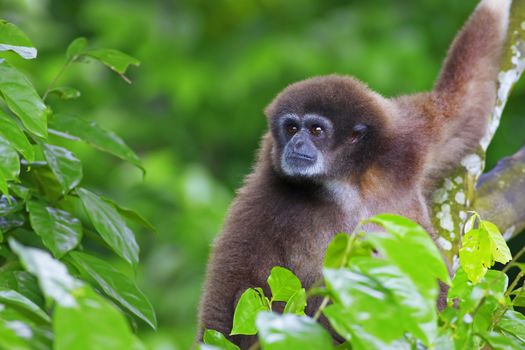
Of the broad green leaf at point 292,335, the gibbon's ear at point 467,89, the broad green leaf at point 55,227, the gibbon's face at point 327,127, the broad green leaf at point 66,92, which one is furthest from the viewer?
the gibbon's ear at point 467,89

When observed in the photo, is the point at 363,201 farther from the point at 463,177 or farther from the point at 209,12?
the point at 209,12

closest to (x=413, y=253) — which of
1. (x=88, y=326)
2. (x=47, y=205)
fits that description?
(x=88, y=326)

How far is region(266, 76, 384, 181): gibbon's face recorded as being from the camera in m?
4.79

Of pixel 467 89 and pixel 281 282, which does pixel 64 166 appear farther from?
pixel 467 89

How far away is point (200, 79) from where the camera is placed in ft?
39.4

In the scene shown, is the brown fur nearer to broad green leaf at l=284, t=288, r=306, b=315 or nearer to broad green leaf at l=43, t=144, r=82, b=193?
broad green leaf at l=43, t=144, r=82, b=193

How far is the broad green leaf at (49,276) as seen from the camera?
1.67 m

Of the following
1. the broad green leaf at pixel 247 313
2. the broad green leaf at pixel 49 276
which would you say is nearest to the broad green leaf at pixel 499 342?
the broad green leaf at pixel 247 313

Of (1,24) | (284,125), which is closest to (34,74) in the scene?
(284,125)

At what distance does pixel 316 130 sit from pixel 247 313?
2.46 metres

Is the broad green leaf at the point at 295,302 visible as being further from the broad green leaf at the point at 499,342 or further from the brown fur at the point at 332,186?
the brown fur at the point at 332,186

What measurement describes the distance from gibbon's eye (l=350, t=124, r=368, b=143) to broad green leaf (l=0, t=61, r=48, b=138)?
2314 mm

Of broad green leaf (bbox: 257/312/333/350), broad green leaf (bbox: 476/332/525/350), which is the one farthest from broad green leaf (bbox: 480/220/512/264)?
broad green leaf (bbox: 257/312/333/350)

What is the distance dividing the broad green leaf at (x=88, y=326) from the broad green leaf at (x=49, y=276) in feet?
0.06
